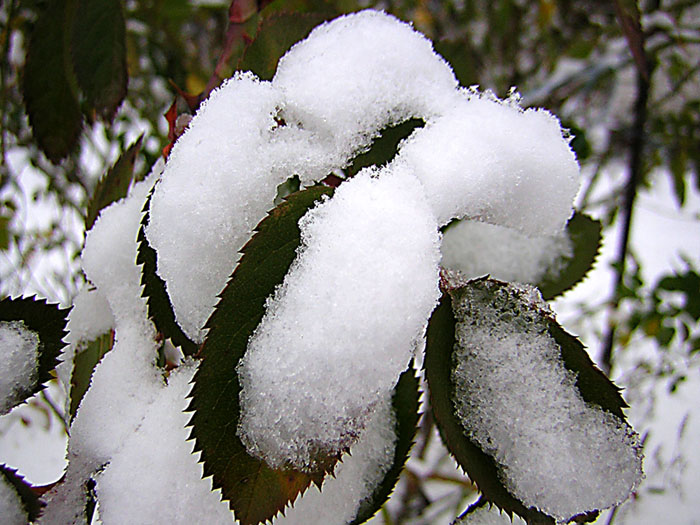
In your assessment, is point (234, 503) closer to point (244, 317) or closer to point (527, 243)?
point (244, 317)

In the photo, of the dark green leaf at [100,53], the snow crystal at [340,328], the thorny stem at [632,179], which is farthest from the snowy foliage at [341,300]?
the thorny stem at [632,179]

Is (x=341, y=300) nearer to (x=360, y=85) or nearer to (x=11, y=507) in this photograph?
(x=360, y=85)

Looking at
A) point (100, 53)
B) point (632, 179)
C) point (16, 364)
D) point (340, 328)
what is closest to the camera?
point (340, 328)

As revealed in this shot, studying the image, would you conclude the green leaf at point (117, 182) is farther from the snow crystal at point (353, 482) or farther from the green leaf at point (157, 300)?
the snow crystal at point (353, 482)

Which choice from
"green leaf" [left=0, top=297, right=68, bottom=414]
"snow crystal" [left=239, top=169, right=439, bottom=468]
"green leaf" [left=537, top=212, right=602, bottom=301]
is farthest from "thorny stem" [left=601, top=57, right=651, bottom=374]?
"green leaf" [left=0, top=297, right=68, bottom=414]

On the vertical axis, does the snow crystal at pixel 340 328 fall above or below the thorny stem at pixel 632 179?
above

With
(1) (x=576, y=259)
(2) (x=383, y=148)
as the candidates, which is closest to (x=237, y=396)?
(2) (x=383, y=148)

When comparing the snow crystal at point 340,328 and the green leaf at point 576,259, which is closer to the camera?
the snow crystal at point 340,328
